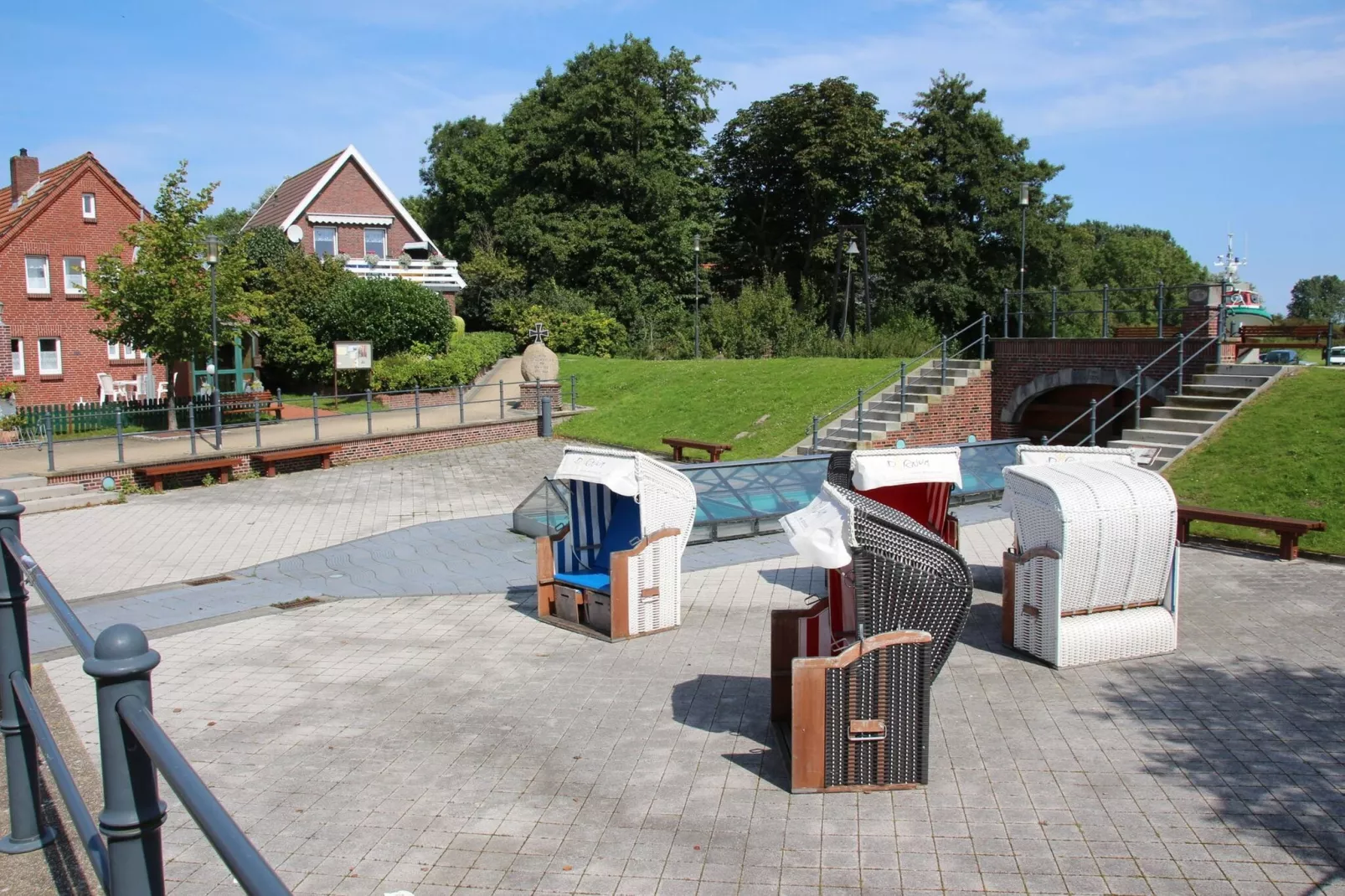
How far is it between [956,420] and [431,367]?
1590 centimetres

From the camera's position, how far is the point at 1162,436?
1744 centimetres

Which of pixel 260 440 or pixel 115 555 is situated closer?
pixel 115 555

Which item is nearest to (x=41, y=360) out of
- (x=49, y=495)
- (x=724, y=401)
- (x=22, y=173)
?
(x=22, y=173)

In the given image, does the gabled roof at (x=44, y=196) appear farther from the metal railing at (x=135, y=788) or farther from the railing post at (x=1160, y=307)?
the metal railing at (x=135, y=788)

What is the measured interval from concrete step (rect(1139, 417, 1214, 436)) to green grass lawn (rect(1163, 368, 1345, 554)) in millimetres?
370

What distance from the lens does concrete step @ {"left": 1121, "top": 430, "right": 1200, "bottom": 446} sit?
17062 mm

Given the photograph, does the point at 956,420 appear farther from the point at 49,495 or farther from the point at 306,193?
the point at 306,193

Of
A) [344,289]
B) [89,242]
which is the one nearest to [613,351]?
[344,289]

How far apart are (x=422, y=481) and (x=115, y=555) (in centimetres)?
687

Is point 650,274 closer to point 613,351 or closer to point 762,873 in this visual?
point 613,351

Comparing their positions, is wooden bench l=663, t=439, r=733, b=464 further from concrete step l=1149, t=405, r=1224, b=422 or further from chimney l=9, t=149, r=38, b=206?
chimney l=9, t=149, r=38, b=206

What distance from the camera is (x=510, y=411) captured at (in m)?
27.0

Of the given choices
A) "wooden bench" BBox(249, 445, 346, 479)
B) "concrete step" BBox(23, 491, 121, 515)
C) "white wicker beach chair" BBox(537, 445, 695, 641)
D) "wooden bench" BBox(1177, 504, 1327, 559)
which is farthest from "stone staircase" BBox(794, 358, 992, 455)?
"concrete step" BBox(23, 491, 121, 515)

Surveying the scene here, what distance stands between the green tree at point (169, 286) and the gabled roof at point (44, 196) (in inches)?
495
